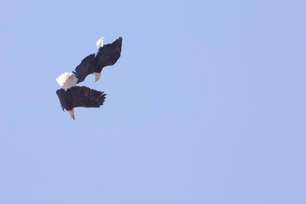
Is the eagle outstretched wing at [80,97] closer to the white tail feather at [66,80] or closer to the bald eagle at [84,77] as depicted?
the bald eagle at [84,77]

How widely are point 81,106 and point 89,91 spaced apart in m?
0.98

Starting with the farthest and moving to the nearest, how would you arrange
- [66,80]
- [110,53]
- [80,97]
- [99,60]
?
[99,60] < [110,53] < [66,80] < [80,97]

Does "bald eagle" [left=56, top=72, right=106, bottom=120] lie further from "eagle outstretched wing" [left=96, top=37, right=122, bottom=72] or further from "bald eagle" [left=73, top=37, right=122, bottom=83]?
"eagle outstretched wing" [left=96, top=37, right=122, bottom=72]

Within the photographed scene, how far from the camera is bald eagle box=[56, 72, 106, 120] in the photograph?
103ft

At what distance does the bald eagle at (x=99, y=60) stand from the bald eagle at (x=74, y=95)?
2.88ft

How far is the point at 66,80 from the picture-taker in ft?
106

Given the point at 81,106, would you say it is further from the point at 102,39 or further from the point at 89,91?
the point at 102,39

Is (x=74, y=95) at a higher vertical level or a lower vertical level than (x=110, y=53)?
lower

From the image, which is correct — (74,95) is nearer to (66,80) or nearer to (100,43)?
(66,80)

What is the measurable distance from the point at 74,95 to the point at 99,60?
103 inches

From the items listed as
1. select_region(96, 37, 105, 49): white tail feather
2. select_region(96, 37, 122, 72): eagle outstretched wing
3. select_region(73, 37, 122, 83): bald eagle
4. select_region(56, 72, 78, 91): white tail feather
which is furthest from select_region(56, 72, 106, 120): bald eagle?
select_region(96, 37, 105, 49): white tail feather

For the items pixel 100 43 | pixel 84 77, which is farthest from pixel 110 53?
pixel 84 77

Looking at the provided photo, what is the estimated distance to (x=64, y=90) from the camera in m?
31.9

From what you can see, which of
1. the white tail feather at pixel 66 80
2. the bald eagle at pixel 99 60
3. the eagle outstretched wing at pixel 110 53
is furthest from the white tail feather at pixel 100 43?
the white tail feather at pixel 66 80
